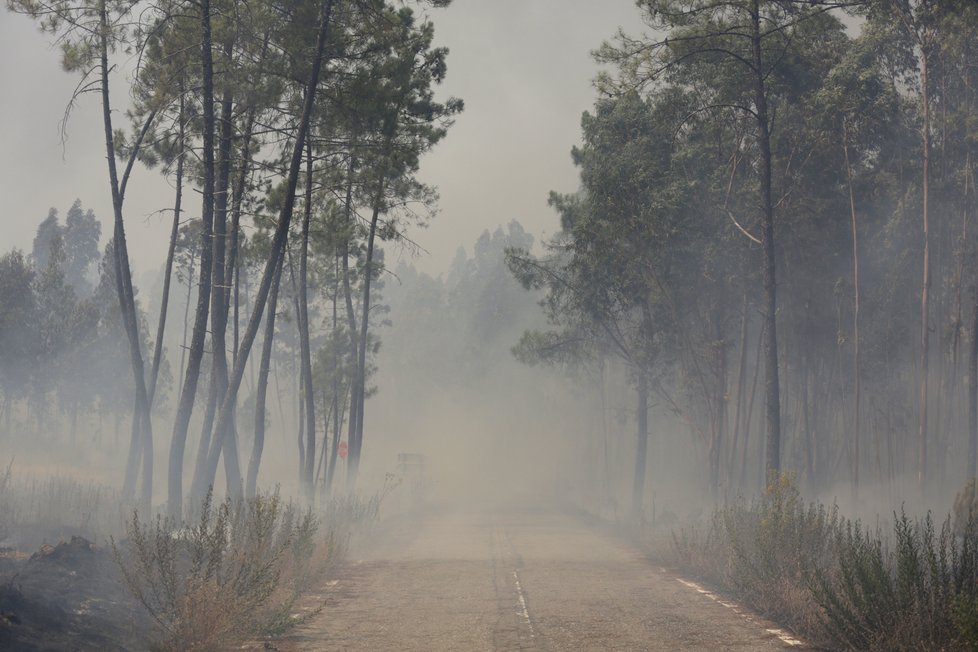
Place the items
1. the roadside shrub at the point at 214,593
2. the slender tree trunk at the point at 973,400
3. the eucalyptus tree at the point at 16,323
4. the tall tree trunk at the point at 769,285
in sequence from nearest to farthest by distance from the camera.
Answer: the roadside shrub at the point at 214,593, the tall tree trunk at the point at 769,285, the slender tree trunk at the point at 973,400, the eucalyptus tree at the point at 16,323

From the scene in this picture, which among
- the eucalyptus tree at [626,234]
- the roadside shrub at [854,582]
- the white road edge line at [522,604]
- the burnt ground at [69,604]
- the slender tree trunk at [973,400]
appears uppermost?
the eucalyptus tree at [626,234]

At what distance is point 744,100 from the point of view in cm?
3328

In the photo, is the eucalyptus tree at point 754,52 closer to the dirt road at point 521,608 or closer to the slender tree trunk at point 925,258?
the dirt road at point 521,608

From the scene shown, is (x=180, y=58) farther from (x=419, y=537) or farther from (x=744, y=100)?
(x=744, y=100)

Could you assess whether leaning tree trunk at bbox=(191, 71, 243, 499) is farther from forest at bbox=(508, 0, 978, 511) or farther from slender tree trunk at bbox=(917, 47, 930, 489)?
slender tree trunk at bbox=(917, 47, 930, 489)

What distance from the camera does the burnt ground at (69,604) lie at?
8.73 m

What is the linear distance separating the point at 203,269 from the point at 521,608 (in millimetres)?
12850

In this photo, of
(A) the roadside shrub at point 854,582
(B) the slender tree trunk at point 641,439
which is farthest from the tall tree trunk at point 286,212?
(B) the slender tree trunk at point 641,439

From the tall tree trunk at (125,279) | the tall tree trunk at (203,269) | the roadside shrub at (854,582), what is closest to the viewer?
the roadside shrub at (854,582)

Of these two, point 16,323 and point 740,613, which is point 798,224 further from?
point 16,323

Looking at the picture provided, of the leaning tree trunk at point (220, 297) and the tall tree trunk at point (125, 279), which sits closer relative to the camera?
the leaning tree trunk at point (220, 297)

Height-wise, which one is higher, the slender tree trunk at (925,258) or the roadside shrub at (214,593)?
the slender tree trunk at (925,258)

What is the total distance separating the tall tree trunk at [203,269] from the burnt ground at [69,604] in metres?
6.72

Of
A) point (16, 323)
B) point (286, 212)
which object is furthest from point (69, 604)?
point (16, 323)
